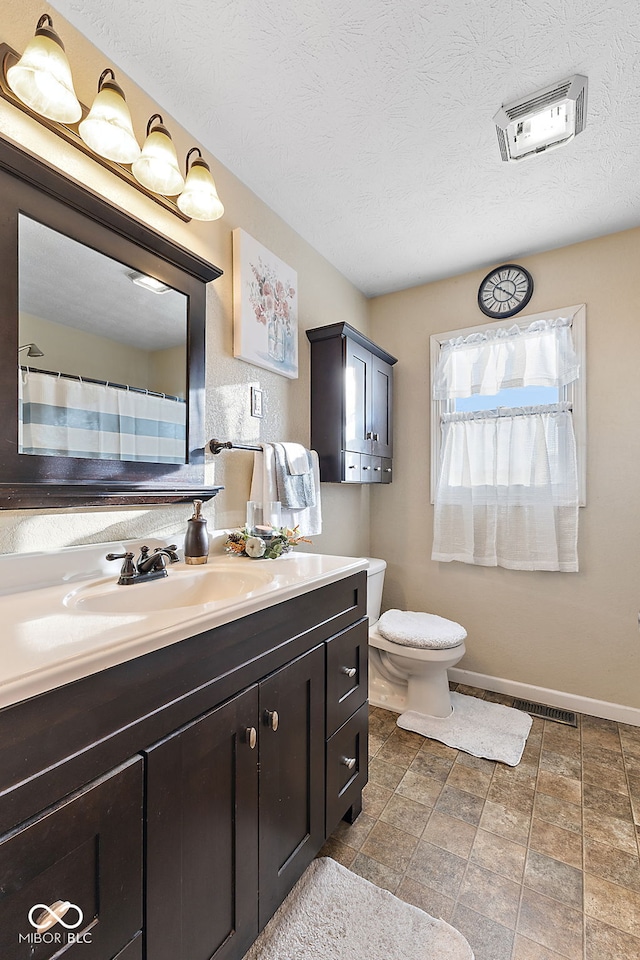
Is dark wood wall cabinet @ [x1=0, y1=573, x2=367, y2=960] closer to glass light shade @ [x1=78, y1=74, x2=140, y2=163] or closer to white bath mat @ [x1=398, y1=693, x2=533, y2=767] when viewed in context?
white bath mat @ [x1=398, y1=693, x2=533, y2=767]

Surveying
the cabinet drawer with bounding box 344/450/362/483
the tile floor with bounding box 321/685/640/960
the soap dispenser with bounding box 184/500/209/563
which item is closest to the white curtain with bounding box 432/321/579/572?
the cabinet drawer with bounding box 344/450/362/483

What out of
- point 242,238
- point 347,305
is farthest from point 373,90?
point 347,305

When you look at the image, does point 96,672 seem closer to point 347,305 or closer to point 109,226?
point 109,226

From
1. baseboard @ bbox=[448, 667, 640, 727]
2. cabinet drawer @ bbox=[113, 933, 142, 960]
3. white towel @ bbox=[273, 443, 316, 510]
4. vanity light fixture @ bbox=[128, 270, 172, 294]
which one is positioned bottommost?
baseboard @ bbox=[448, 667, 640, 727]

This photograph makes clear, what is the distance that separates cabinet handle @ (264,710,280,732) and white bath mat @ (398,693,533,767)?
50.2 inches

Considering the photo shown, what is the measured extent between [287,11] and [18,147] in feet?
2.61

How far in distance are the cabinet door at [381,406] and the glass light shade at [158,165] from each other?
141cm

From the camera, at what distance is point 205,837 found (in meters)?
0.86

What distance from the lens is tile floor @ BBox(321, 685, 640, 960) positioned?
45.5 inches

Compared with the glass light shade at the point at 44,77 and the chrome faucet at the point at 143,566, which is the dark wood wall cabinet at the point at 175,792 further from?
the glass light shade at the point at 44,77

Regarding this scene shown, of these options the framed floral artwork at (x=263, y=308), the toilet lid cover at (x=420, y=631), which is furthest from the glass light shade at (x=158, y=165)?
the toilet lid cover at (x=420, y=631)

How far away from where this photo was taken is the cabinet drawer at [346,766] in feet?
4.35

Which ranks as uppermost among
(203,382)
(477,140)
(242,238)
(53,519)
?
(477,140)

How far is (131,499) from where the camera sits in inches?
51.9
